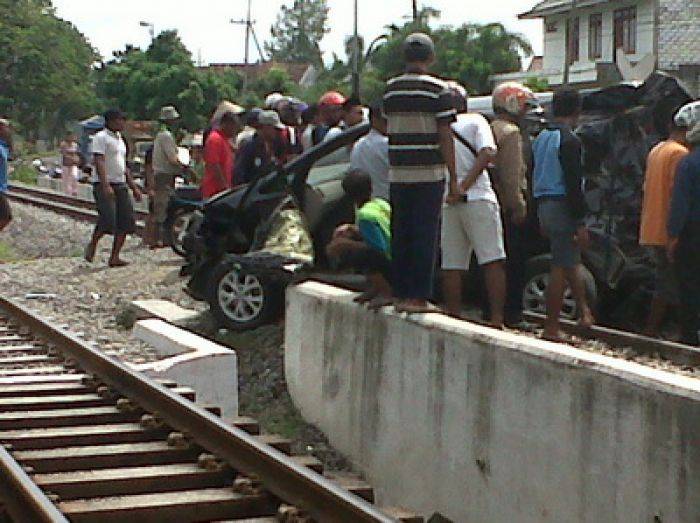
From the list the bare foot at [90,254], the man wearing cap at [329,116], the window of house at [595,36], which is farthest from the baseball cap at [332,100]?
the window of house at [595,36]

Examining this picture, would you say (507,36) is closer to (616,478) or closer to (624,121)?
(624,121)

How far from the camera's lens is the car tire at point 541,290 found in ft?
35.4

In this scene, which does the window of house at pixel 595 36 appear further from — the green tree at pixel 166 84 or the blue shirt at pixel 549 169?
the blue shirt at pixel 549 169

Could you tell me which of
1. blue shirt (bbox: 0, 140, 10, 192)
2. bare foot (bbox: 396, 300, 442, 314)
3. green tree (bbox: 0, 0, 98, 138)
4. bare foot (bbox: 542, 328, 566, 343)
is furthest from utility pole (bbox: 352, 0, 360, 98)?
green tree (bbox: 0, 0, 98, 138)

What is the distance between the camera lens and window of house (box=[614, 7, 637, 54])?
209 ft

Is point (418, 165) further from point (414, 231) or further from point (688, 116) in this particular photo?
point (688, 116)

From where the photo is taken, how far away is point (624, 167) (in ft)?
36.1

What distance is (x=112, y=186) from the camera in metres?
16.8

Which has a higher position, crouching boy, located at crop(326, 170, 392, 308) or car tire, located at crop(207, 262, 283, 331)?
crouching boy, located at crop(326, 170, 392, 308)

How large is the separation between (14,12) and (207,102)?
42.7 m

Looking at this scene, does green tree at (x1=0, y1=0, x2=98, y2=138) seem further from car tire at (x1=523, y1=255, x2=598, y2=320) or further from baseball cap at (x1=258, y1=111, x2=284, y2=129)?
car tire at (x1=523, y1=255, x2=598, y2=320)

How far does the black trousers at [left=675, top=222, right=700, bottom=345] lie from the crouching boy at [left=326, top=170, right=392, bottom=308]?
1.75m

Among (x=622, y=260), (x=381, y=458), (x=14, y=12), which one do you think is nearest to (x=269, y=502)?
(x=381, y=458)

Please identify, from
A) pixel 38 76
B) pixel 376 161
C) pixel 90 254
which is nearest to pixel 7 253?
pixel 90 254
